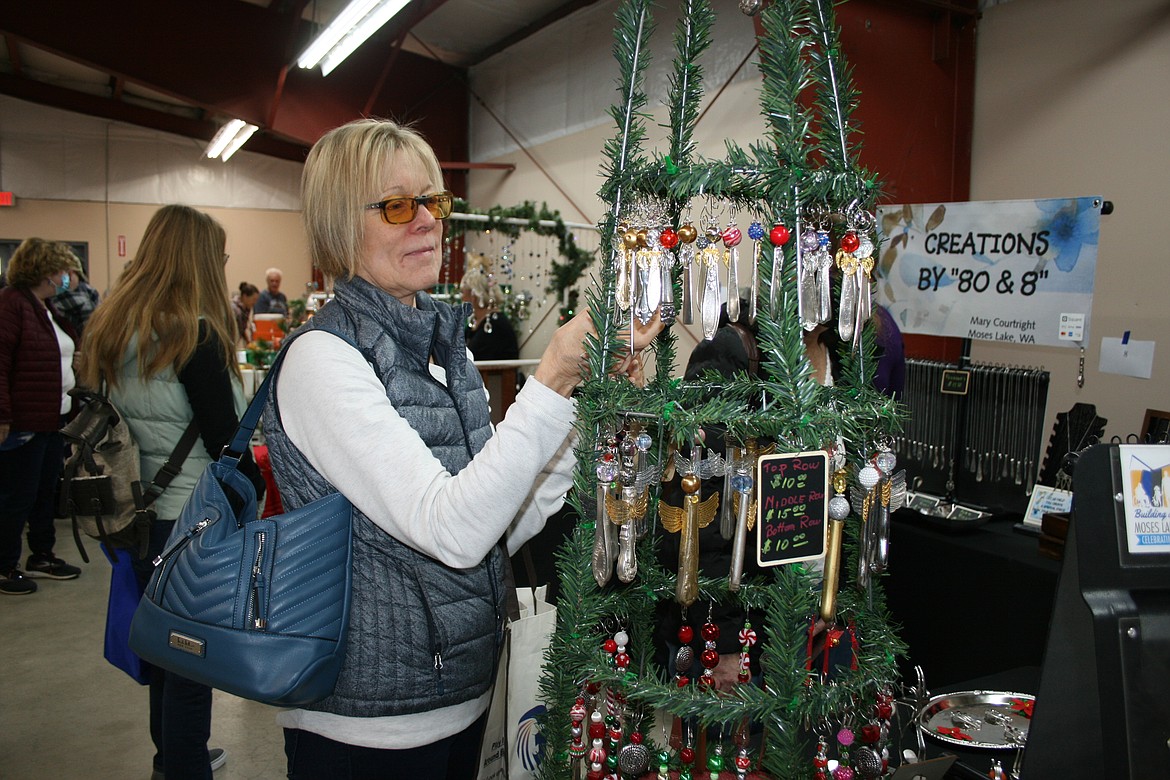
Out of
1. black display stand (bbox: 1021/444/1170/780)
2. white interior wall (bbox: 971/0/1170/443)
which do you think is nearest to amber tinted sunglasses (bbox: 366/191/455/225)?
black display stand (bbox: 1021/444/1170/780)

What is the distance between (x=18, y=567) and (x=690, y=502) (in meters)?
4.84

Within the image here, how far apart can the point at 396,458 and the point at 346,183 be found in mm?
459

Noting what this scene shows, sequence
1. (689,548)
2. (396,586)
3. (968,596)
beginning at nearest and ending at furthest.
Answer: (689,548), (396,586), (968,596)

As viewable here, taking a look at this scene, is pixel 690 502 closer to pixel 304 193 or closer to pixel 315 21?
pixel 304 193

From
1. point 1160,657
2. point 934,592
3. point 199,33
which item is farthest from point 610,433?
point 199,33

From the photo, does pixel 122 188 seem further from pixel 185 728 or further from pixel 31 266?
pixel 185 728

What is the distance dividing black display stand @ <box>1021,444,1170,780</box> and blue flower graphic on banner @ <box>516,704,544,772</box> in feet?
2.40

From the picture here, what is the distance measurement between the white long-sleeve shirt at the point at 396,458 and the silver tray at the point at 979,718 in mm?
724

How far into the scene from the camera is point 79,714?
2.97 meters

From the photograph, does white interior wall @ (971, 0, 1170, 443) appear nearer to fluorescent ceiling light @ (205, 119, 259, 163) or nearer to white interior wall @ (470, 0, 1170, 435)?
white interior wall @ (470, 0, 1170, 435)

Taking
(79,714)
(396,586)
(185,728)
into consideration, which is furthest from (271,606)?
(79,714)

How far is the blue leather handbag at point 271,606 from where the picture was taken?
3.59ft

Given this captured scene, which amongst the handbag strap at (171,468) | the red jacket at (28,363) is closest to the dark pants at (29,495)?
the red jacket at (28,363)

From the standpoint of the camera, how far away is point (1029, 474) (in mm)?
2596
